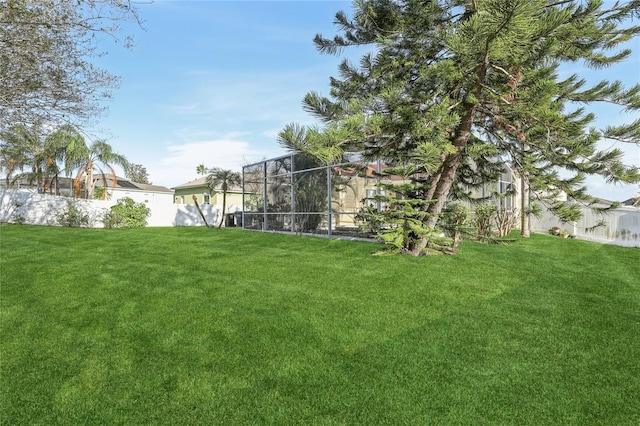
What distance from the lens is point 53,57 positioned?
18.3ft

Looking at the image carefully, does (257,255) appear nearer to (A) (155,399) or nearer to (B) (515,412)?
(A) (155,399)

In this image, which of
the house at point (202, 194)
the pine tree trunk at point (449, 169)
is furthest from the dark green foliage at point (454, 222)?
the house at point (202, 194)

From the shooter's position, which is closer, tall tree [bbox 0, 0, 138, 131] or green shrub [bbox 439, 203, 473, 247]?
tall tree [bbox 0, 0, 138, 131]

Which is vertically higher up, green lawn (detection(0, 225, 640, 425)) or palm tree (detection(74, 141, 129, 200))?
palm tree (detection(74, 141, 129, 200))

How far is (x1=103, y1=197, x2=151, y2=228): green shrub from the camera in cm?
1583

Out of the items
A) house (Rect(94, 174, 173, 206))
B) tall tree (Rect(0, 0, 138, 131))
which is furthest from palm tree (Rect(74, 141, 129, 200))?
tall tree (Rect(0, 0, 138, 131))

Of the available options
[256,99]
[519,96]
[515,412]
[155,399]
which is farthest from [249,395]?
[256,99]

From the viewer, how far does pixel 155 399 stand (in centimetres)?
235

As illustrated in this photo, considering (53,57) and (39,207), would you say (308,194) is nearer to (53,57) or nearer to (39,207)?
(53,57)

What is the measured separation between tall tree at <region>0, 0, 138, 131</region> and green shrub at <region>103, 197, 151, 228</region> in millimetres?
9935

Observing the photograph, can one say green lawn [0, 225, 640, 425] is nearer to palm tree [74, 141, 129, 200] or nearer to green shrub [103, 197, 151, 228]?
green shrub [103, 197, 151, 228]

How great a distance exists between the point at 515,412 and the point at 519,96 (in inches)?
165

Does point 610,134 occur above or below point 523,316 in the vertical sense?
above

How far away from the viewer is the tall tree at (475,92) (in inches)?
177
